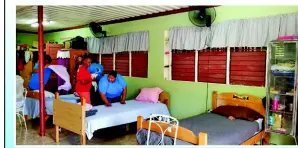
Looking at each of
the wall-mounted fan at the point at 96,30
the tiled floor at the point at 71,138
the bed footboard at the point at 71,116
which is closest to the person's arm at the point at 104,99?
the tiled floor at the point at 71,138

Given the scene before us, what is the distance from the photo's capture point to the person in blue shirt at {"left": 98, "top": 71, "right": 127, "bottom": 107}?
14.5ft

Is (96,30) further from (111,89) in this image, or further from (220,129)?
(220,129)

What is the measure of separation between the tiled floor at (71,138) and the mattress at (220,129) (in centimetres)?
112

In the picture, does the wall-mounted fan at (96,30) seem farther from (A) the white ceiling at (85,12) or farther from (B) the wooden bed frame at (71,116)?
(B) the wooden bed frame at (71,116)

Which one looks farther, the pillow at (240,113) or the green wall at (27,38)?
the green wall at (27,38)

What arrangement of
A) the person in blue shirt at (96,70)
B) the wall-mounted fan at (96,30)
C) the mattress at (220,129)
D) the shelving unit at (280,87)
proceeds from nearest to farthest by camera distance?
the mattress at (220,129)
the shelving unit at (280,87)
the person in blue shirt at (96,70)
the wall-mounted fan at (96,30)

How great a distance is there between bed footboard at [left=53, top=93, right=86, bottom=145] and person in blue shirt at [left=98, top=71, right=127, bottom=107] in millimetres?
748

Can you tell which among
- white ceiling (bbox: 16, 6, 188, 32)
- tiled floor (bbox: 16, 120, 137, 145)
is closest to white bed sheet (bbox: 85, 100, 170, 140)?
tiled floor (bbox: 16, 120, 137, 145)

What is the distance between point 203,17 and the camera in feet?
13.8

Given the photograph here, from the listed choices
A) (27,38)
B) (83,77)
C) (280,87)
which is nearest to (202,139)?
(280,87)

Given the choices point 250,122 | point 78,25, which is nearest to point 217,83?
point 250,122

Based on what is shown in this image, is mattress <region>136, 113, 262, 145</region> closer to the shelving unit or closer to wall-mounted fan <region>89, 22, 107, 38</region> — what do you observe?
the shelving unit

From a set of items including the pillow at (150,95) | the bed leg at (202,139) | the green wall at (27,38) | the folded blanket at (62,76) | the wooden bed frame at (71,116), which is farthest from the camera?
A: the green wall at (27,38)

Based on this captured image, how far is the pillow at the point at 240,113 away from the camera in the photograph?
3.63 meters
